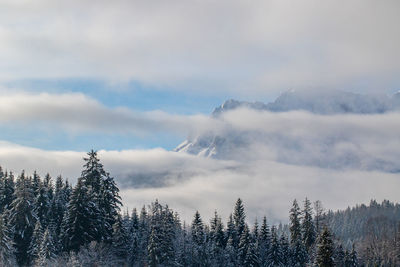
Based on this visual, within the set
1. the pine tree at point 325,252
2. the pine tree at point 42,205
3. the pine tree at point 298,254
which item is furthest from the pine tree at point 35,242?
the pine tree at point 298,254

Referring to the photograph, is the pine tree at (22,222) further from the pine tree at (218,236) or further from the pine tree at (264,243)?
the pine tree at (264,243)

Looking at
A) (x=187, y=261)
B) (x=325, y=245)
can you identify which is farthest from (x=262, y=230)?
(x=325, y=245)

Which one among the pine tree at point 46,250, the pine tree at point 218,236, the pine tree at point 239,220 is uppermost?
the pine tree at point 239,220

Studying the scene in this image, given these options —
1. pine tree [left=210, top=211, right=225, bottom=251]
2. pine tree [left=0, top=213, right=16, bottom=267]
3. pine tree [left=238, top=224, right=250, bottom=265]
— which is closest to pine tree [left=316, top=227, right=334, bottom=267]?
pine tree [left=238, top=224, right=250, bottom=265]

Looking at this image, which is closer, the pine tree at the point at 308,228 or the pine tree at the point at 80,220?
the pine tree at the point at 80,220

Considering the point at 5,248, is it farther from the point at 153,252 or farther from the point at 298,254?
the point at 298,254

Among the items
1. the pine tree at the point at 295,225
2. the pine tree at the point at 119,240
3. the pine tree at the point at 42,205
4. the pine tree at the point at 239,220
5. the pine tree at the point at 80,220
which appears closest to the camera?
the pine tree at the point at 80,220

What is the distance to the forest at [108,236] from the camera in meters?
78.1

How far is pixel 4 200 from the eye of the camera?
102 metres

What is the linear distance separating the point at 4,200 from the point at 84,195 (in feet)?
104

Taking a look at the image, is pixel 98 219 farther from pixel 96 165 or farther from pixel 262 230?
pixel 262 230

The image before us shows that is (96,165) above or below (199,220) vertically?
above

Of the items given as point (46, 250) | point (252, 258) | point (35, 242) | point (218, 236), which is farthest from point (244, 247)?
point (46, 250)

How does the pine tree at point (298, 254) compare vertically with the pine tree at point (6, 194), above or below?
below
